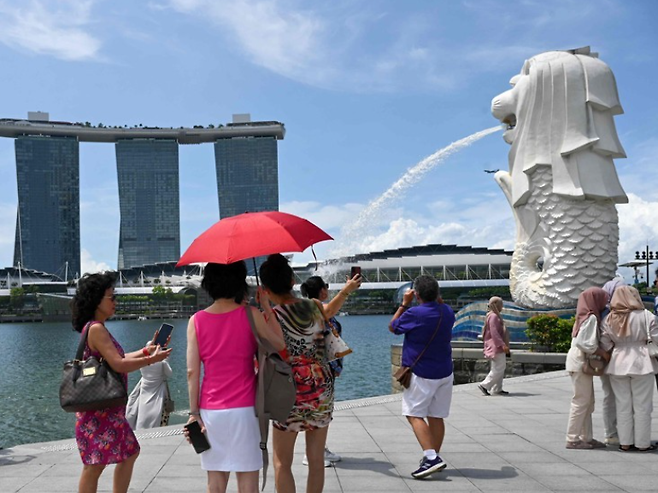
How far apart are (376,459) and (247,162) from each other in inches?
5504

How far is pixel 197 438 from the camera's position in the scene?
3.52 meters

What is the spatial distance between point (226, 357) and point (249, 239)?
2.33 ft

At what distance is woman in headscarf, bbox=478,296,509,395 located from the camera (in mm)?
10367

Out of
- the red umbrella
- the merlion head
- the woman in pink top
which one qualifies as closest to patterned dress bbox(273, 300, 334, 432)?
the red umbrella

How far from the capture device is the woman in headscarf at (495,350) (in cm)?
1037

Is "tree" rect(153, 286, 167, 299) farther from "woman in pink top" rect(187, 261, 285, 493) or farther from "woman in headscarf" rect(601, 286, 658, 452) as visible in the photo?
"woman in pink top" rect(187, 261, 285, 493)

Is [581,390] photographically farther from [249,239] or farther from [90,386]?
[90,386]

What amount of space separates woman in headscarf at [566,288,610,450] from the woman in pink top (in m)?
3.74

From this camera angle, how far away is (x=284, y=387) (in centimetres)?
364

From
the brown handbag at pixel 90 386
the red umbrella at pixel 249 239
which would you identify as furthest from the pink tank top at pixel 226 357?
the brown handbag at pixel 90 386

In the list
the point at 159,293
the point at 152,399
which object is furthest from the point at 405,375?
the point at 159,293

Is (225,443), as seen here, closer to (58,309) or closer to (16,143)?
(58,309)

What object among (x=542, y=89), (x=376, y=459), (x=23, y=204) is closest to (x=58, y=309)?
(x=23, y=204)

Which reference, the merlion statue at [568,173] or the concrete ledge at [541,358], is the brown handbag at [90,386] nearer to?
the concrete ledge at [541,358]
